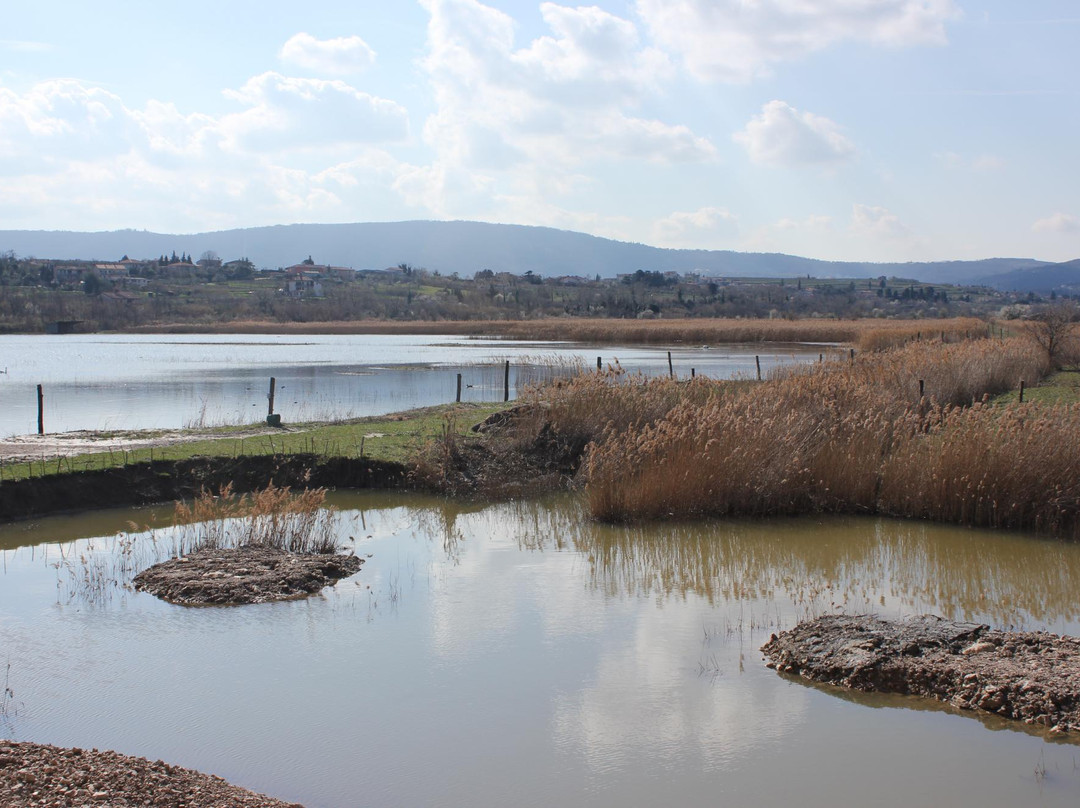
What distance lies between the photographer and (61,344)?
65625mm

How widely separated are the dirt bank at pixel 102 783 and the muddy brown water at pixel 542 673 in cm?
48

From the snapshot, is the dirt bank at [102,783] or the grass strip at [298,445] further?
the grass strip at [298,445]

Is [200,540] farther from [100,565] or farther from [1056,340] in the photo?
[1056,340]

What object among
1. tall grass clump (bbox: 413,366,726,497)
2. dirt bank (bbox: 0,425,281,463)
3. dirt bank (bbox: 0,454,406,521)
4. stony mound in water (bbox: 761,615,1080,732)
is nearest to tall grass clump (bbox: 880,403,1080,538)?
tall grass clump (bbox: 413,366,726,497)

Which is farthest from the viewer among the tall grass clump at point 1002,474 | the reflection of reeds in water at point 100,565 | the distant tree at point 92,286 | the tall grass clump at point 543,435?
the distant tree at point 92,286

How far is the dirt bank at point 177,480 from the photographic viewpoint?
13.7 metres

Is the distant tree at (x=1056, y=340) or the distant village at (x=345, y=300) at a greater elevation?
the distant village at (x=345, y=300)

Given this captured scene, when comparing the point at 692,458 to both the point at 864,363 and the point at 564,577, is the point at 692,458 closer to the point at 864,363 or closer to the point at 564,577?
the point at 564,577

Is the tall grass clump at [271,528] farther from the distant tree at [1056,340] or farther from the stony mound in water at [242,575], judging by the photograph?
the distant tree at [1056,340]

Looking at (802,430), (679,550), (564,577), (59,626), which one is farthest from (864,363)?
(59,626)

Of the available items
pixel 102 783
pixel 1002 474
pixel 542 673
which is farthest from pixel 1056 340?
Answer: pixel 102 783

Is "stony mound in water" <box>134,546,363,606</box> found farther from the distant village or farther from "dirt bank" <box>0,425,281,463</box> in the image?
the distant village

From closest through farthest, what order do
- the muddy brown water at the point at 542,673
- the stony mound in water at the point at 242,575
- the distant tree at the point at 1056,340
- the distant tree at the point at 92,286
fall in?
the muddy brown water at the point at 542,673 → the stony mound in water at the point at 242,575 → the distant tree at the point at 1056,340 → the distant tree at the point at 92,286

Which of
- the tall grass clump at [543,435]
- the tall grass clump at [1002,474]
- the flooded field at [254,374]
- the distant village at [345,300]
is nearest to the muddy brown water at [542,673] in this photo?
the tall grass clump at [1002,474]
